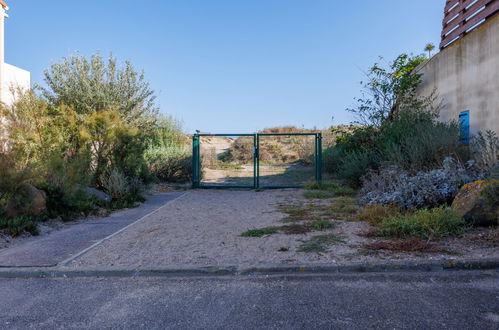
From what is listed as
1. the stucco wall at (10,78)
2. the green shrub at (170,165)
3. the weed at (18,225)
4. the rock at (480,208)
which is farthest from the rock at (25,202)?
the stucco wall at (10,78)

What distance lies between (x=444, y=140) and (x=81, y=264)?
27.8 ft

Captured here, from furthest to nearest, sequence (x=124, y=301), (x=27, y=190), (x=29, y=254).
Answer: (x=27, y=190) → (x=29, y=254) → (x=124, y=301)

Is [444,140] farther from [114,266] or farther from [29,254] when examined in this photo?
[29,254]

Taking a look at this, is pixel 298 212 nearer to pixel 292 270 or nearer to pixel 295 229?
pixel 295 229

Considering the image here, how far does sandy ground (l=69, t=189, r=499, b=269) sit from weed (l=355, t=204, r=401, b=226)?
0.22m

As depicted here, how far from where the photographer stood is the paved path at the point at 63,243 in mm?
4781

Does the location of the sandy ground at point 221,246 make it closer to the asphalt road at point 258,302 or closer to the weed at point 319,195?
the asphalt road at point 258,302

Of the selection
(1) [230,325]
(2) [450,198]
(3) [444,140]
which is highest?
(3) [444,140]

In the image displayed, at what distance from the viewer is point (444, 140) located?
898cm

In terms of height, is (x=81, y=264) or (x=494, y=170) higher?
(x=494, y=170)

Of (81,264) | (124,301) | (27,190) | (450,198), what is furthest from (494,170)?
(27,190)

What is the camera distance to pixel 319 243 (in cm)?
523

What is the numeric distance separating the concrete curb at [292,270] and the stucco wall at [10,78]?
44.5 ft

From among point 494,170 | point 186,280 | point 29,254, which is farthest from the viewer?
point 494,170
